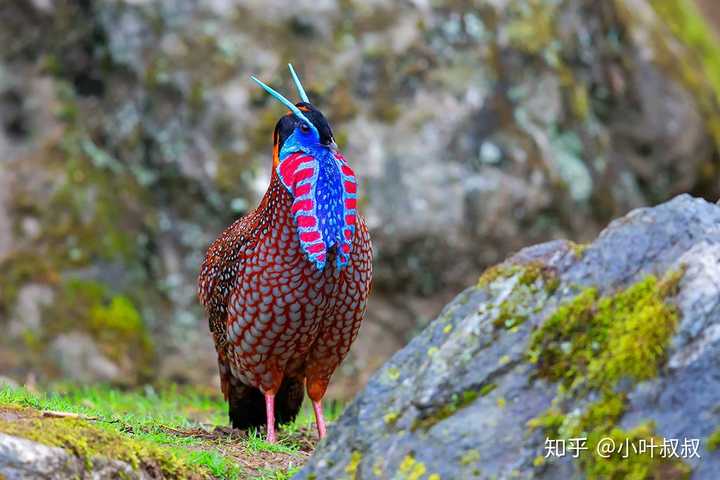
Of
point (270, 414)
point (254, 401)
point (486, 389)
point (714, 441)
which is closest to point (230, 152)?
point (254, 401)

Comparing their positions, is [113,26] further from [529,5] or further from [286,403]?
[286,403]

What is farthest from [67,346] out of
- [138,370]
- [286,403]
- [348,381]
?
[286,403]

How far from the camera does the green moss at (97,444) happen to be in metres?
4.15

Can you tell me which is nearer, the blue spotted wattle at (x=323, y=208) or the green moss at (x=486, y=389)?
the green moss at (x=486, y=389)

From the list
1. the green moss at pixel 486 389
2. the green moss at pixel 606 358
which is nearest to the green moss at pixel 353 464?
the green moss at pixel 486 389

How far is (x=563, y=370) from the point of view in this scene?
381cm

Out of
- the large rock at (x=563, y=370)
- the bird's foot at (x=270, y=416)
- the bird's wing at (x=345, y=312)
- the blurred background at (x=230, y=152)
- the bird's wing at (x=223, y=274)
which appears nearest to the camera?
the large rock at (x=563, y=370)

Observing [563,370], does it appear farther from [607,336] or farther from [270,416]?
[270,416]

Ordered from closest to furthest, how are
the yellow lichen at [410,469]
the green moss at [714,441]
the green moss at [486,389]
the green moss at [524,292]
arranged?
the green moss at [714,441]
the yellow lichen at [410,469]
the green moss at [486,389]
the green moss at [524,292]

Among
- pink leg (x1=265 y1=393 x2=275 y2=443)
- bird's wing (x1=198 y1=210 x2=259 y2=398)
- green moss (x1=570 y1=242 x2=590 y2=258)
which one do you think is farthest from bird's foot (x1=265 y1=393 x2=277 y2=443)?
green moss (x1=570 y1=242 x2=590 y2=258)

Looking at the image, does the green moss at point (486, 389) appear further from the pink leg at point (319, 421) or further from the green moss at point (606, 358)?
the pink leg at point (319, 421)

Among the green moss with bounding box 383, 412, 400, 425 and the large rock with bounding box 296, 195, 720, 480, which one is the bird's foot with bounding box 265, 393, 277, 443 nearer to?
the large rock with bounding box 296, 195, 720, 480

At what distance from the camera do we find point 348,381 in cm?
1008

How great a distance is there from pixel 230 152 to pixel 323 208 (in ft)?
15.7
